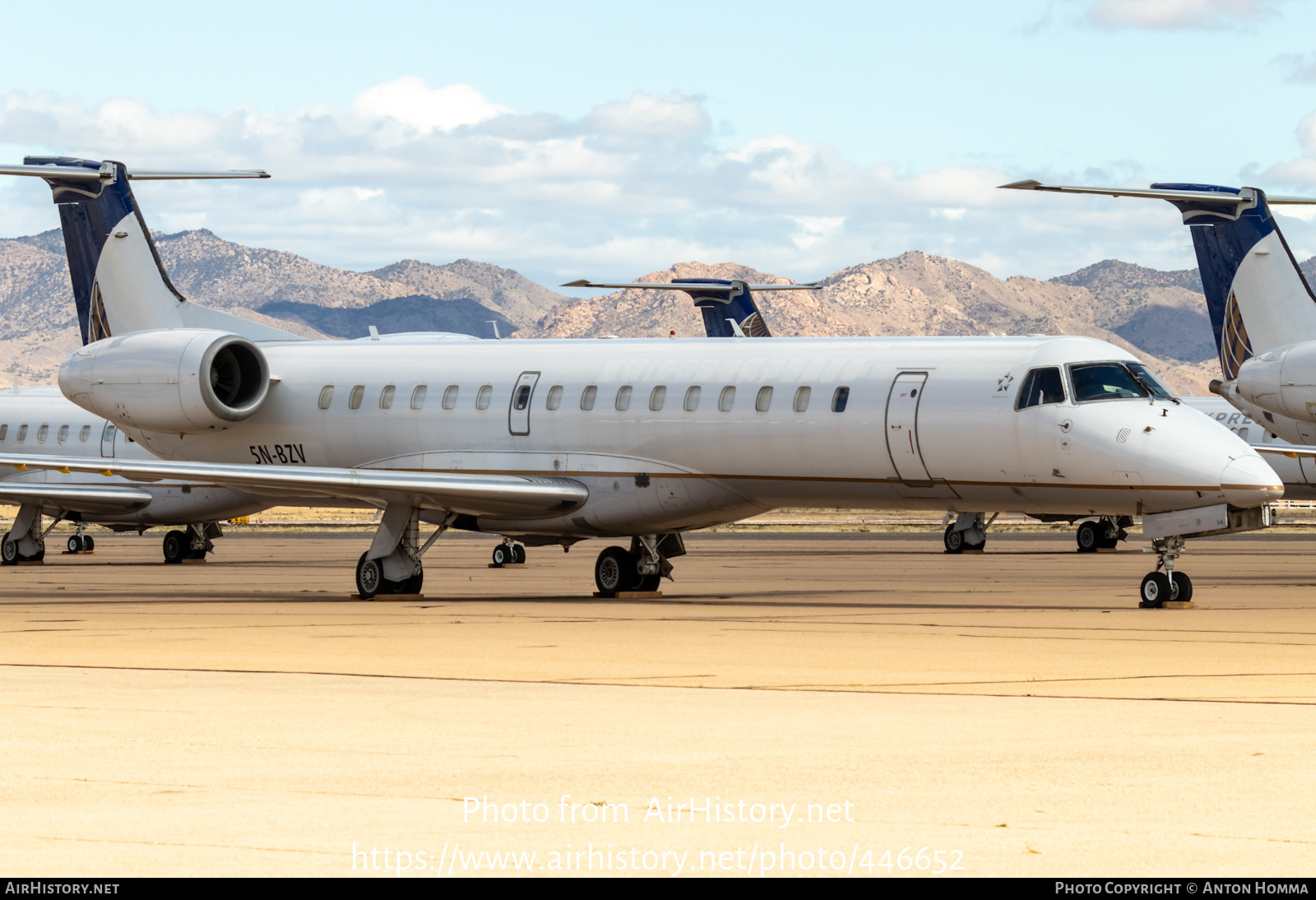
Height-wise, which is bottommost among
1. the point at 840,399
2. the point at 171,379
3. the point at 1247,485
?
the point at 1247,485

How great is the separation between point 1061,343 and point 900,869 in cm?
1618

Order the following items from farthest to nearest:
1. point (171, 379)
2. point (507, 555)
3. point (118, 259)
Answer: point (507, 555), point (118, 259), point (171, 379)

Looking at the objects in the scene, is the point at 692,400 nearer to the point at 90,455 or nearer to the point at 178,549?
the point at 178,549

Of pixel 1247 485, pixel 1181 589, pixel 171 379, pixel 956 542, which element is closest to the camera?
pixel 1247 485

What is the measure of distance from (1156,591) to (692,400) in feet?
21.8

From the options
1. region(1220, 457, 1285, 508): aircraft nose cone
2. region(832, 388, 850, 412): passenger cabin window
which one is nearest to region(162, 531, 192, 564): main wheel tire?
region(832, 388, 850, 412): passenger cabin window

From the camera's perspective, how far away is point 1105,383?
69.6ft

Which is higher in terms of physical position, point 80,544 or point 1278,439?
point 1278,439

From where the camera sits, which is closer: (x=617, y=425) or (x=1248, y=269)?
(x=617, y=425)

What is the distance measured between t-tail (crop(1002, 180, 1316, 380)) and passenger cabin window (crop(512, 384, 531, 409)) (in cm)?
1240

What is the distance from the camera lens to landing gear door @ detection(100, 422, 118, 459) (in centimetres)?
4188

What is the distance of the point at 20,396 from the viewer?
45531 mm

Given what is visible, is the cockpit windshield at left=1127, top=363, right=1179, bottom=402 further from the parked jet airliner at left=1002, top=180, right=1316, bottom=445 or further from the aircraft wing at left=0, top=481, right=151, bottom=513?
the aircraft wing at left=0, top=481, right=151, bottom=513

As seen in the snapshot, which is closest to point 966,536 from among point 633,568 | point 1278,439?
point 1278,439
